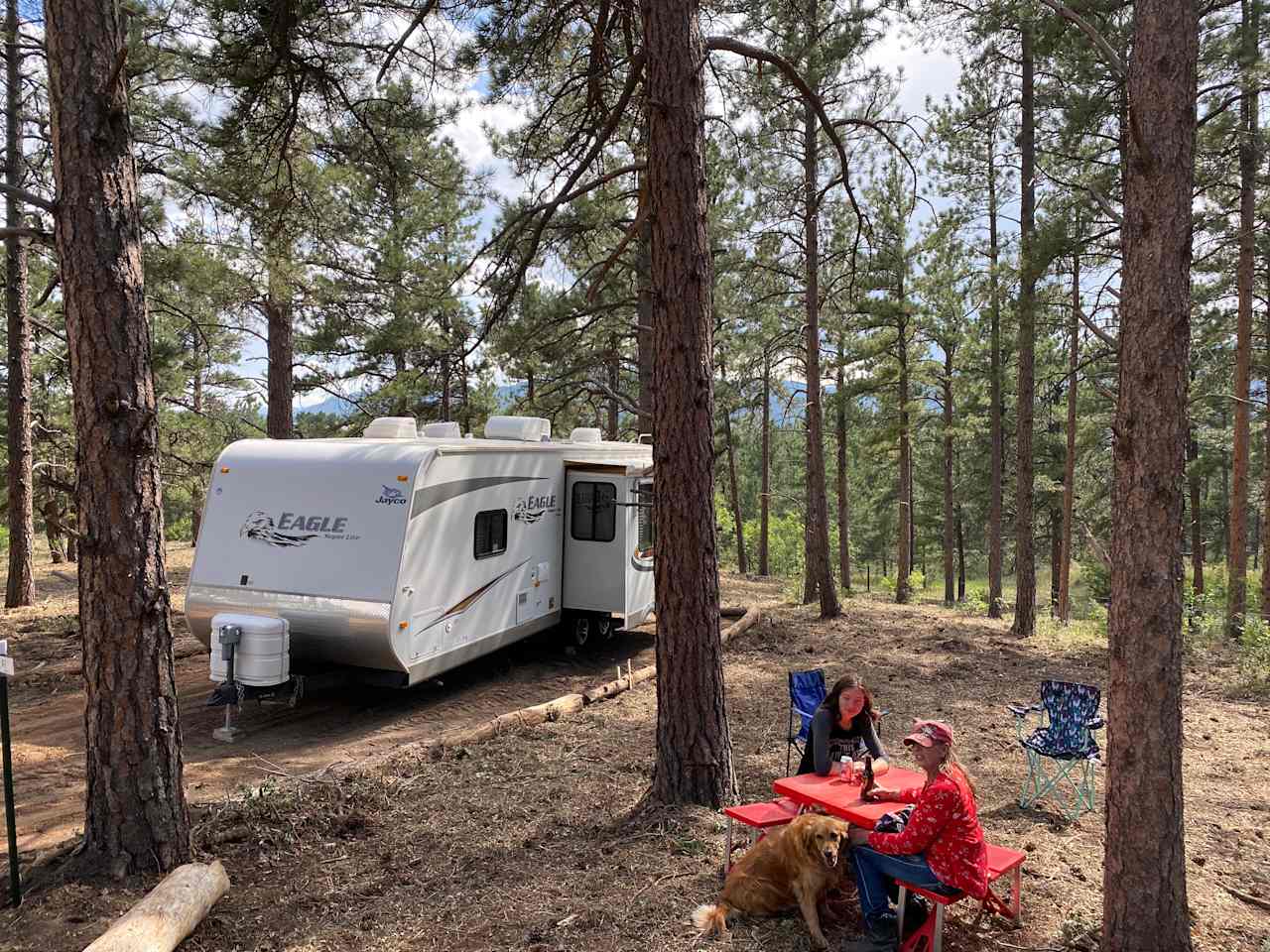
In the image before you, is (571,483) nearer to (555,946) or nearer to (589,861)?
(589,861)

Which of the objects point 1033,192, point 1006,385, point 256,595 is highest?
point 1033,192

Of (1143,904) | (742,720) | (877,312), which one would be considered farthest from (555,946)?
(877,312)

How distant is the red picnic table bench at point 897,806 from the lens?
139 inches

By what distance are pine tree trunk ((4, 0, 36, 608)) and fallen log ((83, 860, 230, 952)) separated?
9.94m

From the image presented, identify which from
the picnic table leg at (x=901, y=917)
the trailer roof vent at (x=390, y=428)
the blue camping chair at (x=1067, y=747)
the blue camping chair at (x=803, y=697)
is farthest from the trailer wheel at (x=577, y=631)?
the picnic table leg at (x=901, y=917)

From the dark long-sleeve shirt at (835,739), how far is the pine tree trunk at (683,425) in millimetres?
721

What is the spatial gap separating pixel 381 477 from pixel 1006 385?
1995 centimetres

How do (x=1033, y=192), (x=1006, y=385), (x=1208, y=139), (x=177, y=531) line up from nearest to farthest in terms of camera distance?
(x=1208, y=139) < (x=1033, y=192) < (x=1006, y=385) < (x=177, y=531)

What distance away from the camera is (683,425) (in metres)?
5.21

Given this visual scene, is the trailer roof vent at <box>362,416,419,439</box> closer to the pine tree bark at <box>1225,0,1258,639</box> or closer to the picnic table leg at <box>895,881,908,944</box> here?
the picnic table leg at <box>895,881,908,944</box>

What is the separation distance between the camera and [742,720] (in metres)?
7.46

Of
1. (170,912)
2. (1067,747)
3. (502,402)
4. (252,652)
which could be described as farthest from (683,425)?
(502,402)

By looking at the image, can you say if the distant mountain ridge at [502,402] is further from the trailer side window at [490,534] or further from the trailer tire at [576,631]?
the trailer side window at [490,534]

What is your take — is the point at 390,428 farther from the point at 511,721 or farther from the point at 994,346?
the point at 994,346
